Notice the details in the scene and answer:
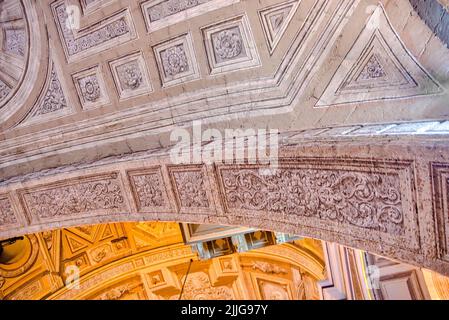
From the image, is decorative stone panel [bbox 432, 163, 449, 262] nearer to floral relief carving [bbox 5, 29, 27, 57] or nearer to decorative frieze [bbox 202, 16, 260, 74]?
decorative frieze [bbox 202, 16, 260, 74]

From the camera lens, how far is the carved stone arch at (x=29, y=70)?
3.78 m

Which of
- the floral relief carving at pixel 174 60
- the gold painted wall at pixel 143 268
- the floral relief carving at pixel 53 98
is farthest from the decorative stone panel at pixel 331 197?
the gold painted wall at pixel 143 268

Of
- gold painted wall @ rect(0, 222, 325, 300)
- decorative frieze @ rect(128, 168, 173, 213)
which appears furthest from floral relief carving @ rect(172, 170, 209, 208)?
gold painted wall @ rect(0, 222, 325, 300)

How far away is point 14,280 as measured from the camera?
17.5 ft

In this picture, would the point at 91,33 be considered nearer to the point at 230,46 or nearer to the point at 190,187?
the point at 230,46

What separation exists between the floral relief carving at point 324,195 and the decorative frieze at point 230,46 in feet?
2.67

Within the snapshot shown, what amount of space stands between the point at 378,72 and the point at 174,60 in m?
1.55

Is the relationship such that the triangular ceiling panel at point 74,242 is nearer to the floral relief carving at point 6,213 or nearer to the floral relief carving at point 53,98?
the floral relief carving at point 6,213

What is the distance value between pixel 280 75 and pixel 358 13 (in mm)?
618

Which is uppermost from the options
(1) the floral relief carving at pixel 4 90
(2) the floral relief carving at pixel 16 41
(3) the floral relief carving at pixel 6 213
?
(2) the floral relief carving at pixel 16 41

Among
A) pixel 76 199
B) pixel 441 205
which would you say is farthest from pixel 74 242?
pixel 441 205
